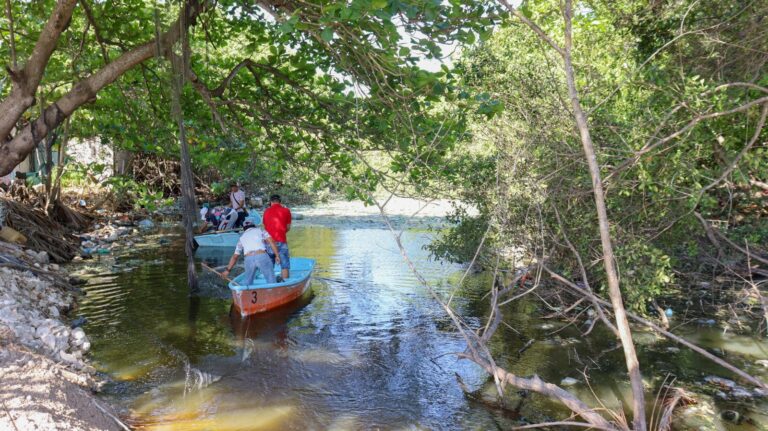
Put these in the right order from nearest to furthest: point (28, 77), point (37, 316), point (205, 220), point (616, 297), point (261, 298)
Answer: point (616, 297) < point (37, 316) < point (28, 77) < point (261, 298) < point (205, 220)

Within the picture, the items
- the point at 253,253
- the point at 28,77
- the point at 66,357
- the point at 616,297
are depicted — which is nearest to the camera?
the point at 616,297

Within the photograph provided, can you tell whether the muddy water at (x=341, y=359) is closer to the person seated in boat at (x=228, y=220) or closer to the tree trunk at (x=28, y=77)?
the tree trunk at (x=28, y=77)

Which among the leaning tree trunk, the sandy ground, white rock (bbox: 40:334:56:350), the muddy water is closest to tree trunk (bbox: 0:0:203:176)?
the leaning tree trunk

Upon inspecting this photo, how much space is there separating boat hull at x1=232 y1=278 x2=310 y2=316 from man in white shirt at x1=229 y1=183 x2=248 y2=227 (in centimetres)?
680

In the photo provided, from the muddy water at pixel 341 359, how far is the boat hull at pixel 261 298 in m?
0.18

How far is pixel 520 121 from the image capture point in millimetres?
8367

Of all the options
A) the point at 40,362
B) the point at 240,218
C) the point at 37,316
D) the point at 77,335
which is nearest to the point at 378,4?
the point at 40,362

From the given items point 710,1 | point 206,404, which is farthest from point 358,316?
point 710,1

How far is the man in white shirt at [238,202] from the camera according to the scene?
17.0 m

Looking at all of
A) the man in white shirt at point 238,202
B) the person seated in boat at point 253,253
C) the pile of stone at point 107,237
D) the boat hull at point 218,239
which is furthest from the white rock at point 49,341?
the boat hull at point 218,239

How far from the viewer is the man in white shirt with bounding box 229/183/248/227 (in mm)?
16953

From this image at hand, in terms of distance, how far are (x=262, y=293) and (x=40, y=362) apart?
4411mm

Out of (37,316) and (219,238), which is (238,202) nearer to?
(219,238)

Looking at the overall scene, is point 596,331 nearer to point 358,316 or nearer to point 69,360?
point 358,316
